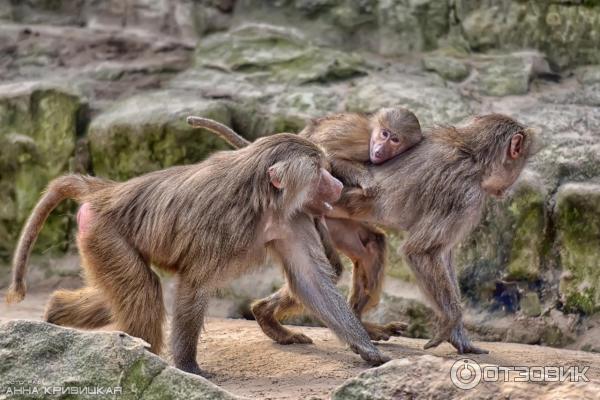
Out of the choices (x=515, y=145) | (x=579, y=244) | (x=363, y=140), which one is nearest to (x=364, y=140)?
(x=363, y=140)

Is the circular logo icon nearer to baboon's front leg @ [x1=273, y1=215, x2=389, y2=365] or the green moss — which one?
baboon's front leg @ [x1=273, y1=215, x2=389, y2=365]

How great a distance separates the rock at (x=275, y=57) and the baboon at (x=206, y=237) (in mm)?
2903

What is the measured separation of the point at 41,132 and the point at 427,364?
4.95 meters

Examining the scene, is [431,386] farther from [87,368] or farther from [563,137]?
[563,137]

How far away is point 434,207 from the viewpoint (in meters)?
6.17

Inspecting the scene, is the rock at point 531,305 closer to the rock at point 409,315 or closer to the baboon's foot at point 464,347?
the rock at point 409,315

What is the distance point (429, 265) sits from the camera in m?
6.09

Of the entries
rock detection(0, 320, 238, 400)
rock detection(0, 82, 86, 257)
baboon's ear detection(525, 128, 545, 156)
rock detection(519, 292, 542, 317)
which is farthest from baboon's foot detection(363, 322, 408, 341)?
rock detection(0, 82, 86, 257)

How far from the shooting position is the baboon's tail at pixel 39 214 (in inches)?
235

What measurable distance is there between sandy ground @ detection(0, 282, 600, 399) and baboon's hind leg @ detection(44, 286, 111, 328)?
392mm

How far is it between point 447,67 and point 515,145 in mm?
2511

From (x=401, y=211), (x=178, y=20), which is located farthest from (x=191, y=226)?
(x=178, y=20)

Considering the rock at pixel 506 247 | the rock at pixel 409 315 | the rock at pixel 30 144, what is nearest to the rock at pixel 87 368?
the rock at pixel 409 315

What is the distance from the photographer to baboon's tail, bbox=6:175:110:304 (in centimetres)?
597
